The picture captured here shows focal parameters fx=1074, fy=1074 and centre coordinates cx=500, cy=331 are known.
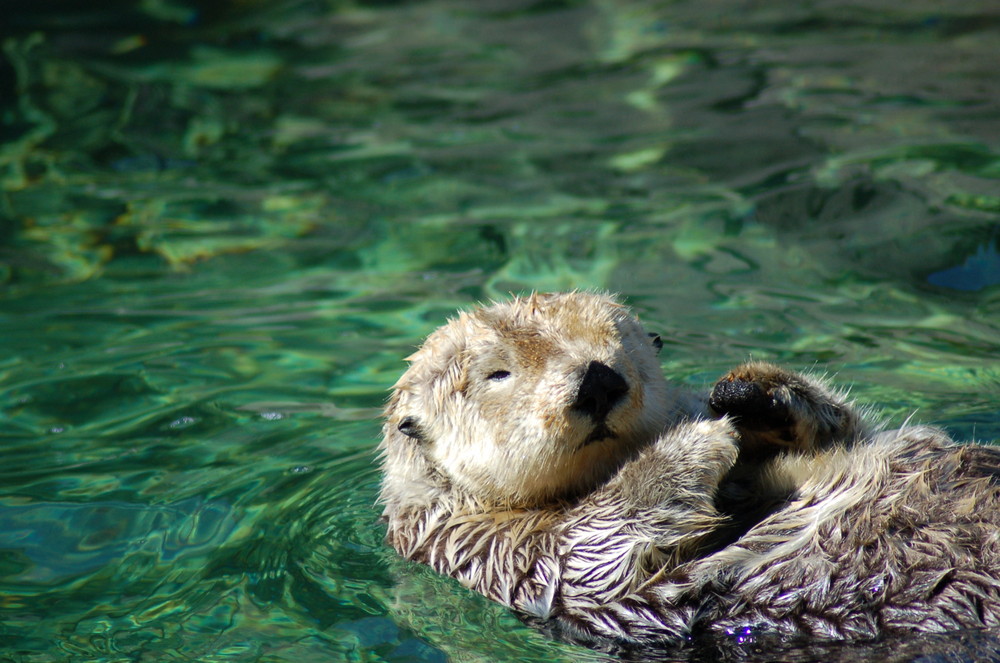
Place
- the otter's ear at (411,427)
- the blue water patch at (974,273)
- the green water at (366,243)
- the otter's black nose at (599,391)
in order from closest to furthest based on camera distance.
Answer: the otter's black nose at (599,391) < the otter's ear at (411,427) < the green water at (366,243) < the blue water patch at (974,273)

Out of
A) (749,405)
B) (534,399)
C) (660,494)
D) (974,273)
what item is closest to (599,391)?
(534,399)

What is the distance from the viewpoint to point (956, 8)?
9977 mm

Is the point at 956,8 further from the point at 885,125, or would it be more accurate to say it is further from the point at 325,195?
the point at 325,195

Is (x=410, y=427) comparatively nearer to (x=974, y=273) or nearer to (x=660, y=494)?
(x=660, y=494)

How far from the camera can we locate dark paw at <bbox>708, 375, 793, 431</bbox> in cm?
370

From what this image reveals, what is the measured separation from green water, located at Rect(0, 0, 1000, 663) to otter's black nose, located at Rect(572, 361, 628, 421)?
2.43 ft

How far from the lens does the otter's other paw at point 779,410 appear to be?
3.72 metres

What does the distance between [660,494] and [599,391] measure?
0.38 metres

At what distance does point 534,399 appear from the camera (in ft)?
11.4

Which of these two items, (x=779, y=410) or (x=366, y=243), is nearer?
(x=779, y=410)

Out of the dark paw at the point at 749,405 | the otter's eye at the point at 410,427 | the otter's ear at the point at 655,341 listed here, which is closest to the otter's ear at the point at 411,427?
the otter's eye at the point at 410,427

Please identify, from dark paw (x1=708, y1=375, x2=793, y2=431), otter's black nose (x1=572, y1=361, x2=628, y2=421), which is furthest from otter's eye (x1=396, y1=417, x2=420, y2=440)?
dark paw (x1=708, y1=375, x2=793, y2=431)

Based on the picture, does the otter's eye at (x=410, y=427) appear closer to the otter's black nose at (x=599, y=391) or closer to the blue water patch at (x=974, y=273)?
the otter's black nose at (x=599, y=391)

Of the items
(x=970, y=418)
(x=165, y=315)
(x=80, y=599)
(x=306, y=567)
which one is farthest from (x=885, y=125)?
(x=80, y=599)
